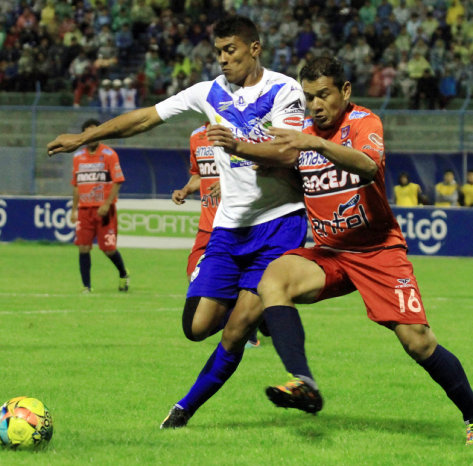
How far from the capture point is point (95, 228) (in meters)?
15.2

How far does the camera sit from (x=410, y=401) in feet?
23.9

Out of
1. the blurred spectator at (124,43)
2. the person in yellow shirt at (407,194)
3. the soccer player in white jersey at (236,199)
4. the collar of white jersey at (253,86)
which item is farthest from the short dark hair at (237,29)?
the blurred spectator at (124,43)

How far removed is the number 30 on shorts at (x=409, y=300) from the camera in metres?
5.68

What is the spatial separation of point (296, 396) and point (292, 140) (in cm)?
121

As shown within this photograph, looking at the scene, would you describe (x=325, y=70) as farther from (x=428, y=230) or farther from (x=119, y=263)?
(x=428, y=230)

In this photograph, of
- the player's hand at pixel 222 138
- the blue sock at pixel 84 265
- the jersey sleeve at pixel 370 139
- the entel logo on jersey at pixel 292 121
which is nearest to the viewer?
the player's hand at pixel 222 138

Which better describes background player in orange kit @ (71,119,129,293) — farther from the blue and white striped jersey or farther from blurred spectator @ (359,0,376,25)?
blurred spectator @ (359,0,376,25)

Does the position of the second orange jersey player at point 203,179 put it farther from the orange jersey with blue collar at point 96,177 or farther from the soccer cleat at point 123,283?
the orange jersey with blue collar at point 96,177

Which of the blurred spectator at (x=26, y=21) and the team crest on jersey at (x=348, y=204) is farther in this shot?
the blurred spectator at (x=26, y=21)

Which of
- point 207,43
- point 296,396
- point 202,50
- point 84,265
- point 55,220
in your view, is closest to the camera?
point 296,396

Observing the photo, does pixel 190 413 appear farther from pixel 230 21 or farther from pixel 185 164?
pixel 185 164

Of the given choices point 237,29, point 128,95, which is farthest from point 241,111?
point 128,95

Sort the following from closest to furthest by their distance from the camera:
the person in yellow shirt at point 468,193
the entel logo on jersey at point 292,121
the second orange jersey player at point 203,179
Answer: the entel logo on jersey at point 292,121
the second orange jersey player at point 203,179
the person in yellow shirt at point 468,193

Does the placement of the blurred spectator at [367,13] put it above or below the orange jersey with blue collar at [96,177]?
above
